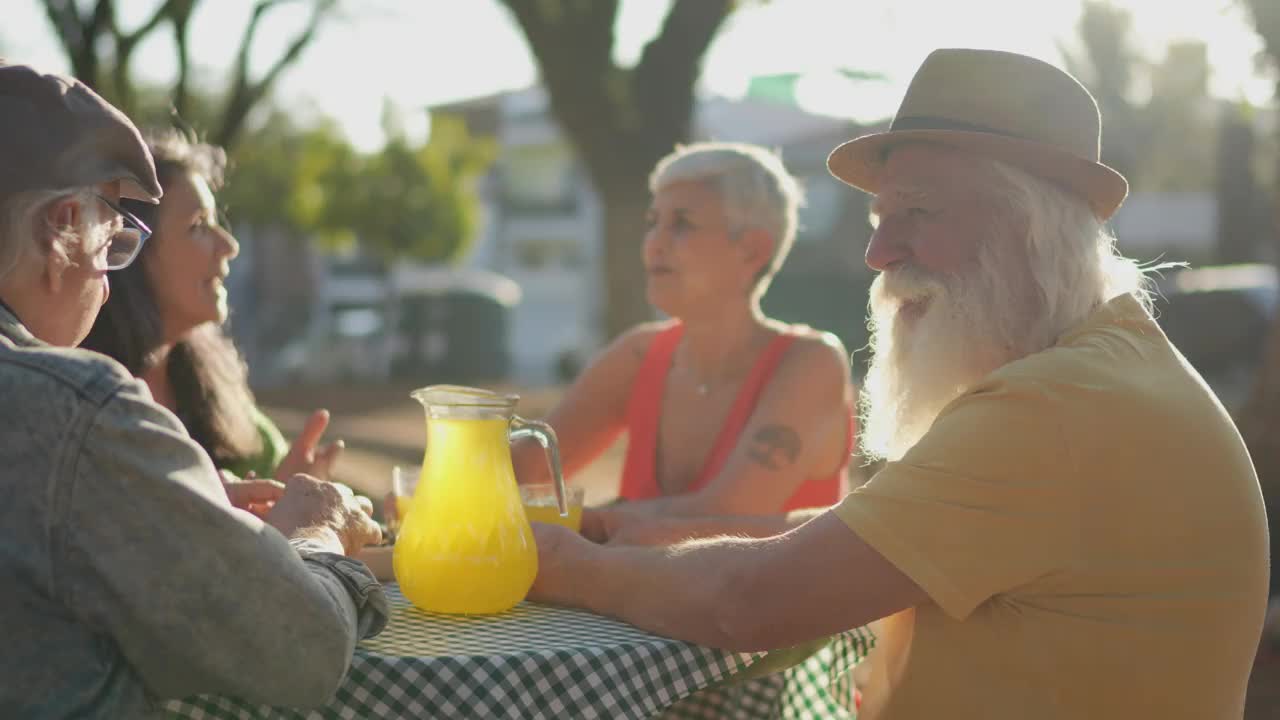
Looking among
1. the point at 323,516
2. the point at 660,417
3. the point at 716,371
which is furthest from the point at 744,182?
the point at 323,516

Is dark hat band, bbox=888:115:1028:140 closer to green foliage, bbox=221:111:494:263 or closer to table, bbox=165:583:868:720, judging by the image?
table, bbox=165:583:868:720

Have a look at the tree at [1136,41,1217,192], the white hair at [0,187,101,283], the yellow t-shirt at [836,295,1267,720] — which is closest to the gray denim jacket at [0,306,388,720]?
the white hair at [0,187,101,283]

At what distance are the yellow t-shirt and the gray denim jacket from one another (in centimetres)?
87

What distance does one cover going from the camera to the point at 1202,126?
165 feet

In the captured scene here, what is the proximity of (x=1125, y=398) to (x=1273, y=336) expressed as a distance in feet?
18.9

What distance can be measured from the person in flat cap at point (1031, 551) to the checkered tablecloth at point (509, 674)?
0.07 metres

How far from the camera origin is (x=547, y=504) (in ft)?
8.08

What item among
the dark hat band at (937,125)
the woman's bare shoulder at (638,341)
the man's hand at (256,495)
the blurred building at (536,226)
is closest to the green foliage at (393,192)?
the blurred building at (536,226)

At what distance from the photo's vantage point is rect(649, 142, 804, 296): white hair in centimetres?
375

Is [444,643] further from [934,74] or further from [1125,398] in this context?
[934,74]

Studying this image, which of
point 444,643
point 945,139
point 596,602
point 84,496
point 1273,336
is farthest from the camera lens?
point 1273,336

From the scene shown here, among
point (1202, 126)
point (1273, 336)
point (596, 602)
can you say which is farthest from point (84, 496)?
point (1202, 126)

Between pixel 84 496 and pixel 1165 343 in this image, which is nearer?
pixel 84 496

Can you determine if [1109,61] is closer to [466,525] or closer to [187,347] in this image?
[187,347]
